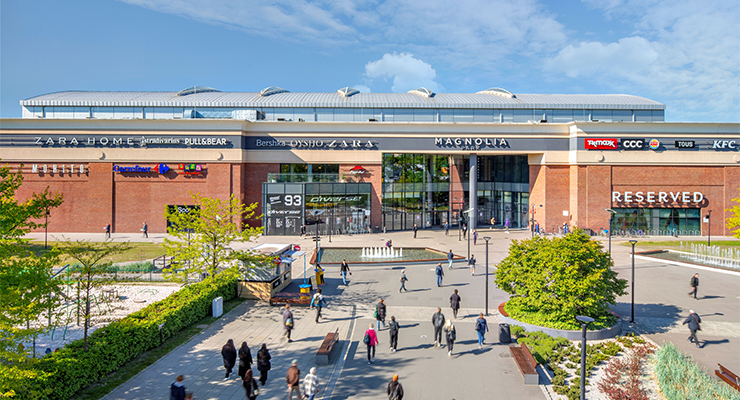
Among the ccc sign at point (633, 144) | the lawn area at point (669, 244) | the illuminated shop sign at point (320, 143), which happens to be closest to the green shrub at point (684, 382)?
the lawn area at point (669, 244)

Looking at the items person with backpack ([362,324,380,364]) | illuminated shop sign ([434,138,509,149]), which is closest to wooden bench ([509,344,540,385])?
person with backpack ([362,324,380,364])

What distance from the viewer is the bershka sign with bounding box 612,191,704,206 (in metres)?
40.7

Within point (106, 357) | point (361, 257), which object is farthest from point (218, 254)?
point (361, 257)

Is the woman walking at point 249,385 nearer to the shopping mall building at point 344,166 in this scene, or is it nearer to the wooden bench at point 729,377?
the wooden bench at point 729,377

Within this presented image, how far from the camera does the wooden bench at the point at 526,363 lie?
11.1 meters

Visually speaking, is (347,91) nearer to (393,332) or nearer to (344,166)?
(344,166)

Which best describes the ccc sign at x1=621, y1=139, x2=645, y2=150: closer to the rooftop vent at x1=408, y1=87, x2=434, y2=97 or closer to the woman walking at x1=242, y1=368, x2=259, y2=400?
the rooftop vent at x1=408, y1=87, x2=434, y2=97

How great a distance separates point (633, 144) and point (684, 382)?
36098mm

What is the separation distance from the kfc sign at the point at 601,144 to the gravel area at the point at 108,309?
3912 cm

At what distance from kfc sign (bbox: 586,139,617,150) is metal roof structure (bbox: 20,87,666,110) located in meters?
9.48

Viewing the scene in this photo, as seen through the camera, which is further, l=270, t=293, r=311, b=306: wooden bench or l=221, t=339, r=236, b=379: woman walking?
l=270, t=293, r=311, b=306: wooden bench

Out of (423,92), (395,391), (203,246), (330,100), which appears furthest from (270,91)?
(395,391)

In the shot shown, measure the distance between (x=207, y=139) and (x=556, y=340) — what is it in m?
36.4

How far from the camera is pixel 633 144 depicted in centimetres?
4044
